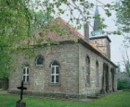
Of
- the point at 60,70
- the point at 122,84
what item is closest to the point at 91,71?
the point at 60,70

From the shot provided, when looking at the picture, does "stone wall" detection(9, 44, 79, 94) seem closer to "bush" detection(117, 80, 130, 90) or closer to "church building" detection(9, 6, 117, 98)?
"church building" detection(9, 6, 117, 98)

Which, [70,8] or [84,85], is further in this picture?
[84,85]

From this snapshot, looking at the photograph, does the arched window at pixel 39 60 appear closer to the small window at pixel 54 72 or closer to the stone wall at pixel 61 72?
the stone wall at pixel 61 72

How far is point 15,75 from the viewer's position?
30484 mm

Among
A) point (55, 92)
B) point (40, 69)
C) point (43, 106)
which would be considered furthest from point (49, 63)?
point (43, 106)

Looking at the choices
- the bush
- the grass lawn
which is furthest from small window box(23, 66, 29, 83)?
the bush

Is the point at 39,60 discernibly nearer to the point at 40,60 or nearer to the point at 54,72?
the point at 40,60

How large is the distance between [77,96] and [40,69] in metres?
5.07

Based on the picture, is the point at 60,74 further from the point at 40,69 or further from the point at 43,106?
the point at 43,106

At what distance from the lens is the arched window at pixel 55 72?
27.3 meters

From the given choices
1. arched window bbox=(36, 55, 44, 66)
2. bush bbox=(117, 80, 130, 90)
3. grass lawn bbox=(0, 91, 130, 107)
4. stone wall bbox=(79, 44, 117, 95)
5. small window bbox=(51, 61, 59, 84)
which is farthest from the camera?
bush bbox=(117, 80, 130, 90)

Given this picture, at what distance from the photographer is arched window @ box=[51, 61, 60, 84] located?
2728cm

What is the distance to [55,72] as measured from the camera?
27484 millimetres

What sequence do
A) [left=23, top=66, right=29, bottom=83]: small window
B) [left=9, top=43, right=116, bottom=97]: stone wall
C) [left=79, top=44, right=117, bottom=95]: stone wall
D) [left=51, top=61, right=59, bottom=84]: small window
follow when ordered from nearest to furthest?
[left=9, top=43, right=116, bottom=97]: stone wall → [left=79, top=44, right=117, bottom=95]: stone wall → [left=51, top=61, right=59, bottom=84]: small window → [left=23, top=66, right=29, bottom=83]: small window
